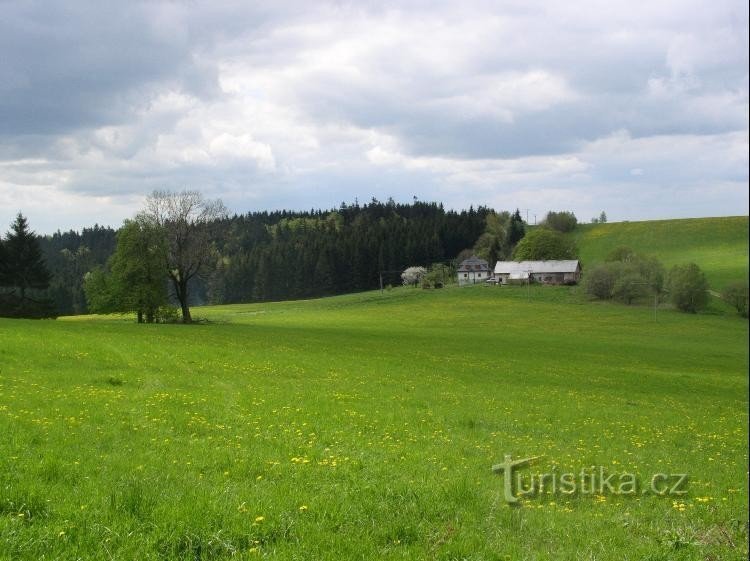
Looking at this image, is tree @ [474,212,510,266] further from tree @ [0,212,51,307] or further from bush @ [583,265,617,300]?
tree @ [0,212,51,307]

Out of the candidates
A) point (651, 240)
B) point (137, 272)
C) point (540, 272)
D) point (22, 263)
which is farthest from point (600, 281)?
point (22, 263)

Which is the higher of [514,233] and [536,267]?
[514,233]

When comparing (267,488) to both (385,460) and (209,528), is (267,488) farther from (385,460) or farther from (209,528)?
(385,460)

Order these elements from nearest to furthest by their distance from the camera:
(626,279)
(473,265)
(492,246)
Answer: (626,279) → (473,265) → (492,246)

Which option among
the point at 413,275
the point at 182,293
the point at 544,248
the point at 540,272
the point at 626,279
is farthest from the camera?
the point at 413,275

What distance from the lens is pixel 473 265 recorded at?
179 meters

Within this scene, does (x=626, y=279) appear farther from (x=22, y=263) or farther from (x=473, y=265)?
(x=22, y=263)

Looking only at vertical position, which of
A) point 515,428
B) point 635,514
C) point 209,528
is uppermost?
point 209,528

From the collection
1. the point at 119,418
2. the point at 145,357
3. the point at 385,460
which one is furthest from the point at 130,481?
the point at 145,357

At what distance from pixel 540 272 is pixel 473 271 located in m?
25.0

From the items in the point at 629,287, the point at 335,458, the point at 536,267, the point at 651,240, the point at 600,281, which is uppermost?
the point at 651,240

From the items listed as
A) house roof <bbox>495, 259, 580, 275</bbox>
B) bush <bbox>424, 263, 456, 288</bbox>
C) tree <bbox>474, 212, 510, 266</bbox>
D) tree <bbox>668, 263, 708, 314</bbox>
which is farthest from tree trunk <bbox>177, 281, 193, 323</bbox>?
tree <bbox>474, 212, 510, 266</bbox>

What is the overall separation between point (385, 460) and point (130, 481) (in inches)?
179

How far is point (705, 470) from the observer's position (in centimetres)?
1342
